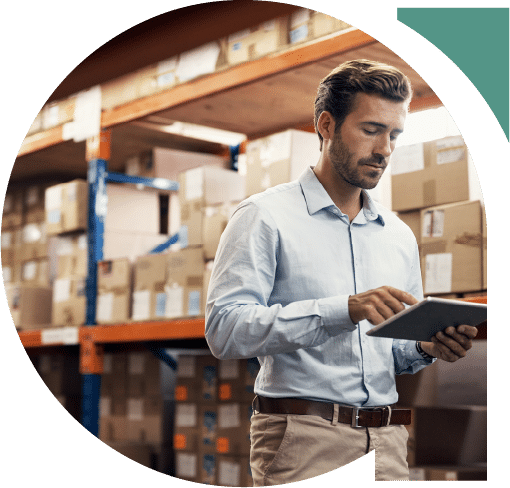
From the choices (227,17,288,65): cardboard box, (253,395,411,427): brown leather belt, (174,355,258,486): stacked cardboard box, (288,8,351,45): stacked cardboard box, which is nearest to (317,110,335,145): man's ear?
(253,395,411,427): brown leather belt

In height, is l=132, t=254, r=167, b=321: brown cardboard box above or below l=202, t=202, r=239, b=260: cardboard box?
below

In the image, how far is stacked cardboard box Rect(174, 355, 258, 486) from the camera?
11.2 ft

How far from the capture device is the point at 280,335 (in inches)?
45.6

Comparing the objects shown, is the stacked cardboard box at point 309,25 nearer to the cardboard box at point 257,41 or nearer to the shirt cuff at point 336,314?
the cardboard box at point 257,41

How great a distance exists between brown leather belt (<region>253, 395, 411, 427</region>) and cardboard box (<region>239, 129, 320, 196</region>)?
167cm

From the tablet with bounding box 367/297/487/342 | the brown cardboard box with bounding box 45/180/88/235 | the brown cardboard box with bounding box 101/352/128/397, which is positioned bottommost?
the brown cardboard box with bounding box 101/352/128/397

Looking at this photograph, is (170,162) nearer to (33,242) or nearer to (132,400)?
(33,242)

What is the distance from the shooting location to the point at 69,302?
3840mm

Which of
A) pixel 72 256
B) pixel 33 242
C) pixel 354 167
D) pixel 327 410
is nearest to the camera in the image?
pixel 327 410

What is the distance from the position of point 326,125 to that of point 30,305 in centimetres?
314

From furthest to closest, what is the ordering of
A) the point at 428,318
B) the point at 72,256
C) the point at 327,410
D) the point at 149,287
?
1. the point at 72,256
2. the point at 149,287
3. the point at 327,410
4. the point at 428,318

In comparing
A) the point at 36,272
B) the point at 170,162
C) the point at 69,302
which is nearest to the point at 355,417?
the point at 69,302

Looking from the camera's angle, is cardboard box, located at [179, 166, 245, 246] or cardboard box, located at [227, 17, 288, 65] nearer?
cardboard box, located at [227, 17, 288, 65]

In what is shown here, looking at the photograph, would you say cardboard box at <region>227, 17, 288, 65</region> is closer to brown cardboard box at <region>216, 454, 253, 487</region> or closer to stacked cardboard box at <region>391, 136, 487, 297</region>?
stacked cardboard box at <region>391, 136, 487, 297</region>
